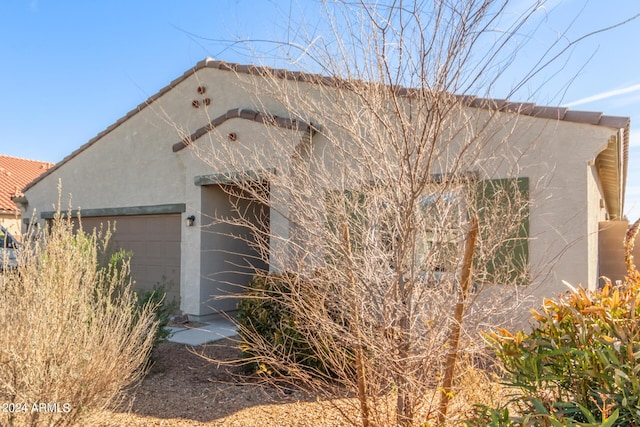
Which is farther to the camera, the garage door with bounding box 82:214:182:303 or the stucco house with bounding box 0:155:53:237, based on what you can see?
the stucco house with bounding box 0:155:53:237

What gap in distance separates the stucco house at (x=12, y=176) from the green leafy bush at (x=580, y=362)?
66.0 feet

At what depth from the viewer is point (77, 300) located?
3.99 metres

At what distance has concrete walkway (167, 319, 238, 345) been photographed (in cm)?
766

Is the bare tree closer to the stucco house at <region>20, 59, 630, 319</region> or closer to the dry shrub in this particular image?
the stucco house at <region>20, 59, 630, 319</region>

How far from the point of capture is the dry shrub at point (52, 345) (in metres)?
3.46

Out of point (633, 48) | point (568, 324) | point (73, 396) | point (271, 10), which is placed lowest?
point (73, 396)

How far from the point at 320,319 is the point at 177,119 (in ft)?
27.9

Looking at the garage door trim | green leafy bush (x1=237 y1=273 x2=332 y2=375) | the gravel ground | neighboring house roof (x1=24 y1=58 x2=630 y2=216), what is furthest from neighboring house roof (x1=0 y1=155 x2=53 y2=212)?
green leafy bush (x1=237 y1=273 x2=332 y2=375)

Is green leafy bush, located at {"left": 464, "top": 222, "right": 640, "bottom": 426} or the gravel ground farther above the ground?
green leafy bush, located at {"left": 464, "top": 222, "right": 640, "bottom": 426}

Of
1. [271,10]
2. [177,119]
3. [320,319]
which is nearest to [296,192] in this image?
[320,319]

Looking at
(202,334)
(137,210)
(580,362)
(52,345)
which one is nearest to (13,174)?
(137,210)

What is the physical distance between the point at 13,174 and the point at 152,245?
15788 millimetres

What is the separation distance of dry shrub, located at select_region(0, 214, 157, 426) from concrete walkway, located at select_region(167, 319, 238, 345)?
3.22 meters

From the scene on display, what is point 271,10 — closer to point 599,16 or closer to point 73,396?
point 599,16
